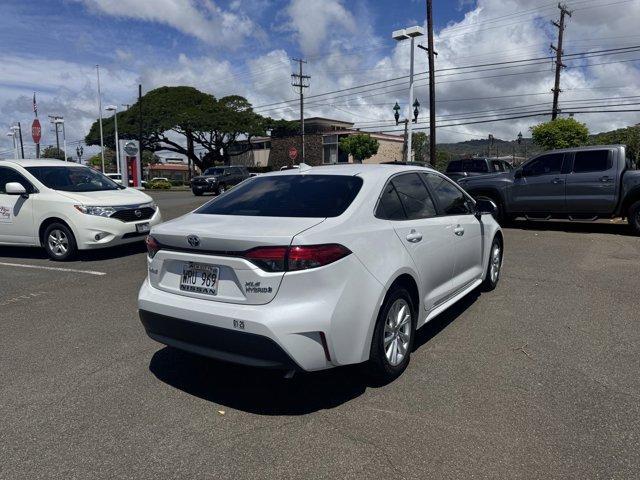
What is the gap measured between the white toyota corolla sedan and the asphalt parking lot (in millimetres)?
404

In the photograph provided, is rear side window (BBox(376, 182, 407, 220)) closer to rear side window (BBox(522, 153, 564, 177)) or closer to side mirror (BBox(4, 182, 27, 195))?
side mirror (BBox(4, 182, 27, 195))

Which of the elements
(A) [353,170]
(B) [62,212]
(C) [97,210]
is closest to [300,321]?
(A) [353,170]

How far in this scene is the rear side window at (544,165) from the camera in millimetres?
11367

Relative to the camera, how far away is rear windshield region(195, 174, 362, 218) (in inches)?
139

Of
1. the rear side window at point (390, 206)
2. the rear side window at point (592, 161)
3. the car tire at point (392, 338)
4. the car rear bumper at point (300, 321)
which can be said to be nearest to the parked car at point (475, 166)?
the rear side window at point (592, 161)

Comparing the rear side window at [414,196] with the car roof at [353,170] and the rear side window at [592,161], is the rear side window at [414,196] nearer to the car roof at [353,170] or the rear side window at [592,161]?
the car roof at [353,170]

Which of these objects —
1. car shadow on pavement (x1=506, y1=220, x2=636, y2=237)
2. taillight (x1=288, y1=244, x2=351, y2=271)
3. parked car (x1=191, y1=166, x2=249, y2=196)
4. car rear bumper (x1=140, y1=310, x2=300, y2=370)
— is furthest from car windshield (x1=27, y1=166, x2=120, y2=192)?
parked car (x1=191, y1=166, x2=249, y2=196)

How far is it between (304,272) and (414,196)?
164 cm

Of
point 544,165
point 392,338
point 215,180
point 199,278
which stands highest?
point 544,165

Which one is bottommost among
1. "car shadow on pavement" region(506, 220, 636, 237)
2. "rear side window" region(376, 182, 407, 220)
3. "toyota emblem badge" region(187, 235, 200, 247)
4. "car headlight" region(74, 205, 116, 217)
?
"car shadow on pavement" region(506, 220, 636, 237)

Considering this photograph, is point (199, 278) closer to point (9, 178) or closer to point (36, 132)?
point (9, 178)

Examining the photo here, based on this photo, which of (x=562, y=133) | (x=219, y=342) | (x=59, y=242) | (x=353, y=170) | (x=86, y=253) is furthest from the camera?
(x=562, y=133)

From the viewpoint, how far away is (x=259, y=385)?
363cm

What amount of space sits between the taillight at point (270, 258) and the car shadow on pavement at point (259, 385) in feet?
3.21
